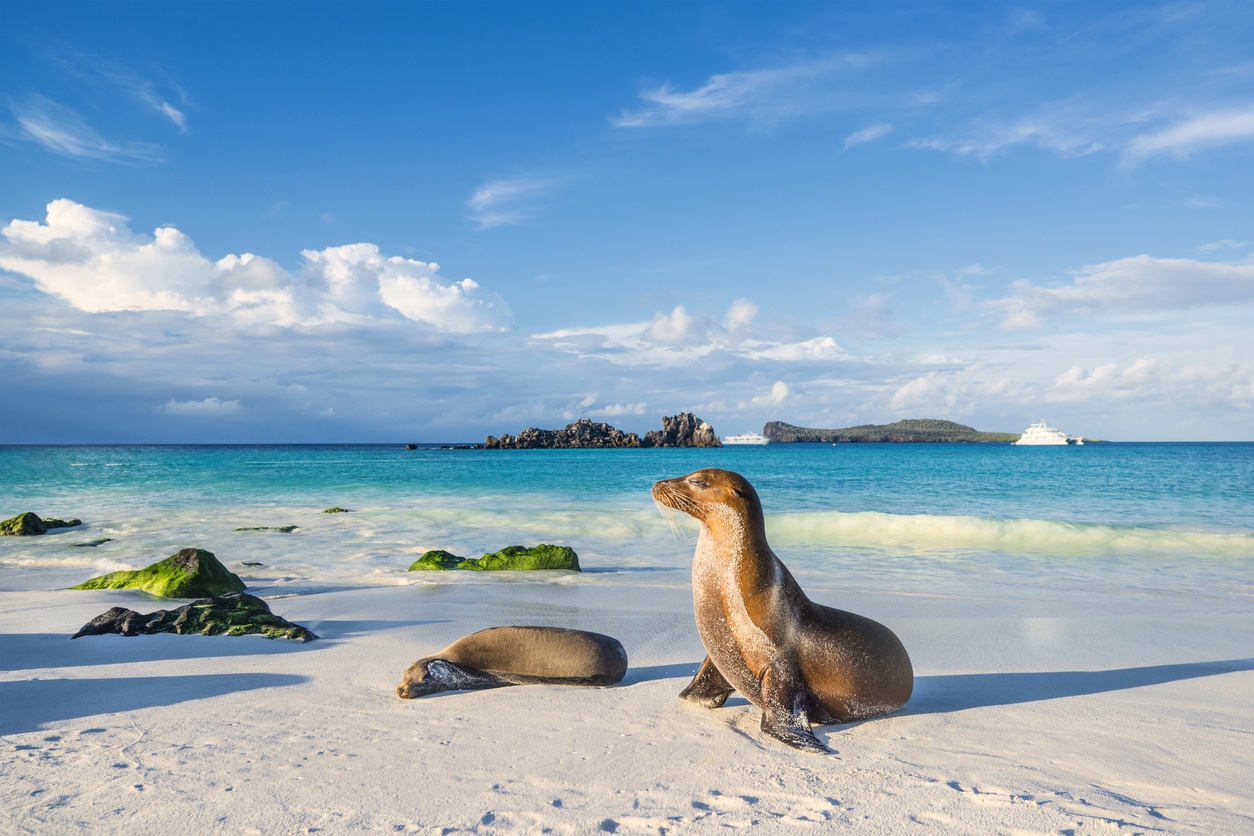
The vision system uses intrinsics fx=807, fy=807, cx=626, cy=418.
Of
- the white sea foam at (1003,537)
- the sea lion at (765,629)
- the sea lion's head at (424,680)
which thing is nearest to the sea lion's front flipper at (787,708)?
the sea lion at (765,629)

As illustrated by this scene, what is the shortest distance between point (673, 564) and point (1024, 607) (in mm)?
5611

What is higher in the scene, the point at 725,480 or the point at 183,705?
the point at 725,480

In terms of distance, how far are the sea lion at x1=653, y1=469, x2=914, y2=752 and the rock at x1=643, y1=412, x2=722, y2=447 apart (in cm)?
11901

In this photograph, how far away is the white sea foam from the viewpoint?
15859mm

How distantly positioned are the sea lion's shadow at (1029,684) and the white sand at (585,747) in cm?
3

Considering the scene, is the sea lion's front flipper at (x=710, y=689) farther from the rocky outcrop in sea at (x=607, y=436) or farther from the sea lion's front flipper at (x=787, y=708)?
the rocky outcrop in sea at (x=607, y=436)

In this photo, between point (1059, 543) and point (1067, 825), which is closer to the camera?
point (1067, 825)

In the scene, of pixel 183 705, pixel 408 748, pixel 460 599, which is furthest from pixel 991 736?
pixel 460 599

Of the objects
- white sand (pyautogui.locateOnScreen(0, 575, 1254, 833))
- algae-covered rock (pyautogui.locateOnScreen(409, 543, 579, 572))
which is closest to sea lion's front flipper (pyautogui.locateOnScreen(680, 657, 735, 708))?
white sand (pyautogui.locateOnScreen(0, 575, 1254, 833))

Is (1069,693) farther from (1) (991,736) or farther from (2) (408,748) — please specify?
(2) (408,748)

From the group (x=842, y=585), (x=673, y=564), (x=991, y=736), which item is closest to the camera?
(x=991, y=736)

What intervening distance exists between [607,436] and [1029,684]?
12054cm

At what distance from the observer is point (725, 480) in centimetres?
453

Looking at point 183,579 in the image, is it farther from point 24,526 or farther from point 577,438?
point 577,438
